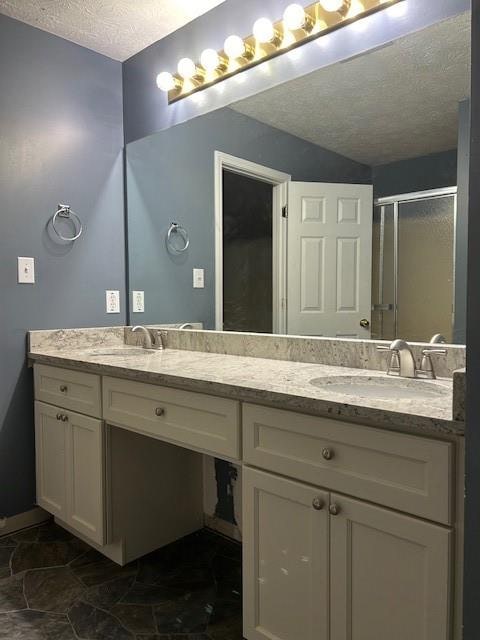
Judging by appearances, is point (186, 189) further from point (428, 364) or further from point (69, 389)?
point (428, 364)

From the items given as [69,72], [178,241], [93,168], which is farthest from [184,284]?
[69,72]

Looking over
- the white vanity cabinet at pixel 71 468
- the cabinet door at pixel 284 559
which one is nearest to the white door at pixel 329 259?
the cabinet door at pixel 284 559

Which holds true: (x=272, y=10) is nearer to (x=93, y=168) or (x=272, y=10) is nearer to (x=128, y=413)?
(x=93, y=168)

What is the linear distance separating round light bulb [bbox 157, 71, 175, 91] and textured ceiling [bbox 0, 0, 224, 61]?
8.1 inches

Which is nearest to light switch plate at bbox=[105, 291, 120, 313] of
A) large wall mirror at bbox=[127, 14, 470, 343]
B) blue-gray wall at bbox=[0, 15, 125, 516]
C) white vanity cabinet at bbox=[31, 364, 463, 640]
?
blue-gray wall at bbox=[0, 15, 125, 516]

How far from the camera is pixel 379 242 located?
5.29 feet

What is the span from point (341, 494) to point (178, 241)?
1.61m

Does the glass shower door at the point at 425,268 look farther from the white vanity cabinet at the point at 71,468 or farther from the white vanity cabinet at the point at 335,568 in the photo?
the white vanity cabinet at the point at 71,468

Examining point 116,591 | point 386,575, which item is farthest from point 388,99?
point 116,591

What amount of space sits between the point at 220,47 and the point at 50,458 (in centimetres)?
194

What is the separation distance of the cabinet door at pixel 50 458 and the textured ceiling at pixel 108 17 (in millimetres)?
1710

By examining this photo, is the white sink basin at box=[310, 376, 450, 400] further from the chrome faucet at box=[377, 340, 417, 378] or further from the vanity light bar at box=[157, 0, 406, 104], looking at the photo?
the vanity light bar at box=[157, 0, 406, 104]

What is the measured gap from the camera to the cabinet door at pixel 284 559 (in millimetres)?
1135

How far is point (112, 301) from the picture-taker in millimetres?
2467
